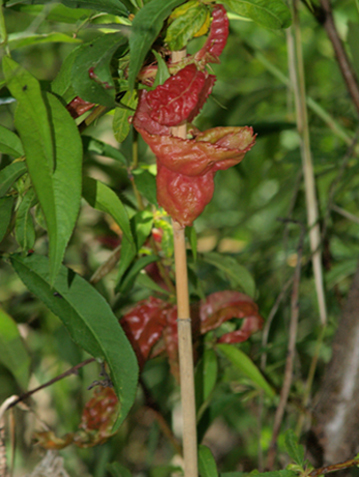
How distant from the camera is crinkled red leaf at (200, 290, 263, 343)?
564mm

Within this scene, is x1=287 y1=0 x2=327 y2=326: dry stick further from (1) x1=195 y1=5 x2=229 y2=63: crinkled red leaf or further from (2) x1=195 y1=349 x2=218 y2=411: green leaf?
(1) x1=195 y1=5 x2=229 y2=63: crinkled red leaf

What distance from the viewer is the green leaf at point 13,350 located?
1.75 ft

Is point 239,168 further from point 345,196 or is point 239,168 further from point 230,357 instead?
point 230,357

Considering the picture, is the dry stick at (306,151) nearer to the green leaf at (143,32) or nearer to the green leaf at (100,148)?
the green leaf at (100,148)

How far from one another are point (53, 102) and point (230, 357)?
1.28 feet

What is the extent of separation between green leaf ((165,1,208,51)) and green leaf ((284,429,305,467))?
0.32 metres

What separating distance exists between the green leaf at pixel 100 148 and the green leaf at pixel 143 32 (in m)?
0.18

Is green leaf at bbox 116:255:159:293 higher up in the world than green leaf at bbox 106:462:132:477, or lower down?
higher up

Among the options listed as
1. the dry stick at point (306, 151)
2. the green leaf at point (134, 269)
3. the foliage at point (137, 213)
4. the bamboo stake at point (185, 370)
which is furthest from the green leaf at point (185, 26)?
the dry stick at point (306, 151)

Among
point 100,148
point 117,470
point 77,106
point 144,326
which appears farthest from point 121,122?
point 117,470

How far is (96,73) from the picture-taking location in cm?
28

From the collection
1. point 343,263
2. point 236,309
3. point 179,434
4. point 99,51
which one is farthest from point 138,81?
point 179,434

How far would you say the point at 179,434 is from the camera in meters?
1.21

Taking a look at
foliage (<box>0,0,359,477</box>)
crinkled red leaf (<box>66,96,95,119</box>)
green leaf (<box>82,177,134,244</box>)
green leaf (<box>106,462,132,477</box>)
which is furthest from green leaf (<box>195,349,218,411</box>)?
crinkled red leaf (<box>66,96,95,119</box>)
